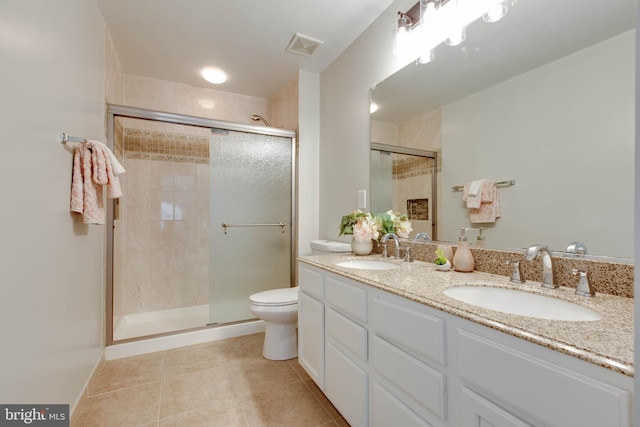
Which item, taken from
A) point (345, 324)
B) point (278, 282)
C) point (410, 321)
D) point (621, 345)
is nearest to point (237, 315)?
point (278, 282)

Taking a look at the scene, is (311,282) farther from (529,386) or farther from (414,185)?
(529,386)

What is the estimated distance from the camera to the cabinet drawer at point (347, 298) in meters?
1.17

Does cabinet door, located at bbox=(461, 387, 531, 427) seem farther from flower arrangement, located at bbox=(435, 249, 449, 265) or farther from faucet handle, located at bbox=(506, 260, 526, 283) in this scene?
flower arrangement, located at bbox=(435, 249, 449, 265)

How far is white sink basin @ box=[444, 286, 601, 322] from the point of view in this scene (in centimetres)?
82

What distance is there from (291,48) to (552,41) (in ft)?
5.80

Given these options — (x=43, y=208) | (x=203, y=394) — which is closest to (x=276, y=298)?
(x=203, y=394)

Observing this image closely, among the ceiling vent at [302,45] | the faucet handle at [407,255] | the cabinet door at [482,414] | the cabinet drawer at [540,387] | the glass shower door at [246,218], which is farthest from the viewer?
the glass shower door at [246,218]

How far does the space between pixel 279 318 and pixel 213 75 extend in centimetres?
228

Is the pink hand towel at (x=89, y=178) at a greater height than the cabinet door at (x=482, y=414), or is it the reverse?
the pink hand towel at (x=89, y=178)

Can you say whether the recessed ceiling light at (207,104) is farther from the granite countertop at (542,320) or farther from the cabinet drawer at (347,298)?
the granite countertop at (542,320)

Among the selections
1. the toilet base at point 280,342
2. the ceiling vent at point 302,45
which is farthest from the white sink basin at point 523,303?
the ceiling vent at point 302,45

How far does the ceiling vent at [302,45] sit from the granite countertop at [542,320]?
183 cm

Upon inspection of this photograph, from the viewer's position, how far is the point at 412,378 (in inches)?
35.7

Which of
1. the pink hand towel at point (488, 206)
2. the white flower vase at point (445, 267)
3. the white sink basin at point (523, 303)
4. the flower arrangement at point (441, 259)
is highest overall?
the pink hand towel at point (488, 206)
